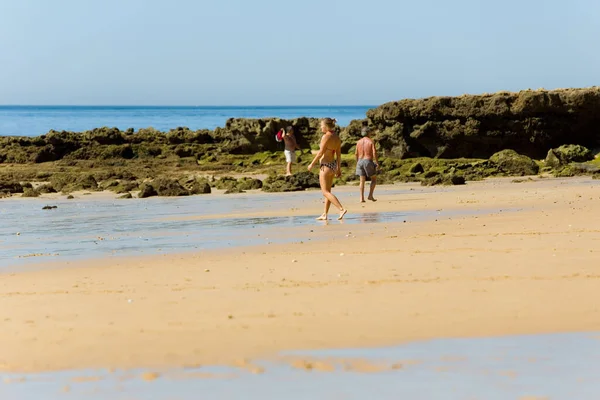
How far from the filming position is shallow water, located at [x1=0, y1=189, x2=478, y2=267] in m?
10.8

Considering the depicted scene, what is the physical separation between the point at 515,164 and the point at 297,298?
1599cm

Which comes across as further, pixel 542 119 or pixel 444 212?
pixel 542 119

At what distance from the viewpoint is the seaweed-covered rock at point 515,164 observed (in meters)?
22.0

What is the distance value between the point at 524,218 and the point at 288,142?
11.2 m

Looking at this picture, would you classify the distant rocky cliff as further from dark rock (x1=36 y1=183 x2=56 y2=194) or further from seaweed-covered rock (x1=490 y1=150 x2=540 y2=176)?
dark rock (x1=36 y1=183 x2=56 y2=194)

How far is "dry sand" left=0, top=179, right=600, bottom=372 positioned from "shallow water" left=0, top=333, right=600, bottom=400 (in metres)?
0.26

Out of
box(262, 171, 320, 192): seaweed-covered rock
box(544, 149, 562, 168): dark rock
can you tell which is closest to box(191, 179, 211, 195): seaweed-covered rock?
box(262, 171, 320, 192): seaweed-covered rock

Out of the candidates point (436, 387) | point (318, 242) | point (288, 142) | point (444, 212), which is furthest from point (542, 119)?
point (436, 387)

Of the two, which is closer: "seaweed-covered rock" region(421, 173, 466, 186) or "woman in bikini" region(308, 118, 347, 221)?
"woman in bikini" region(308, 118, 347, 221)

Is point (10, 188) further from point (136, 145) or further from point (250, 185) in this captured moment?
point (136, 145)

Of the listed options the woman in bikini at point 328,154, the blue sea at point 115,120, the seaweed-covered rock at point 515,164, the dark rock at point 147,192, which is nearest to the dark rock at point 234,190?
the dark rock at point 147,192

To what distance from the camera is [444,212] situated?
14.2 meters

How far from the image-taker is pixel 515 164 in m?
22.2

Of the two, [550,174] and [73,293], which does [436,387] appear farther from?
[550,174]
